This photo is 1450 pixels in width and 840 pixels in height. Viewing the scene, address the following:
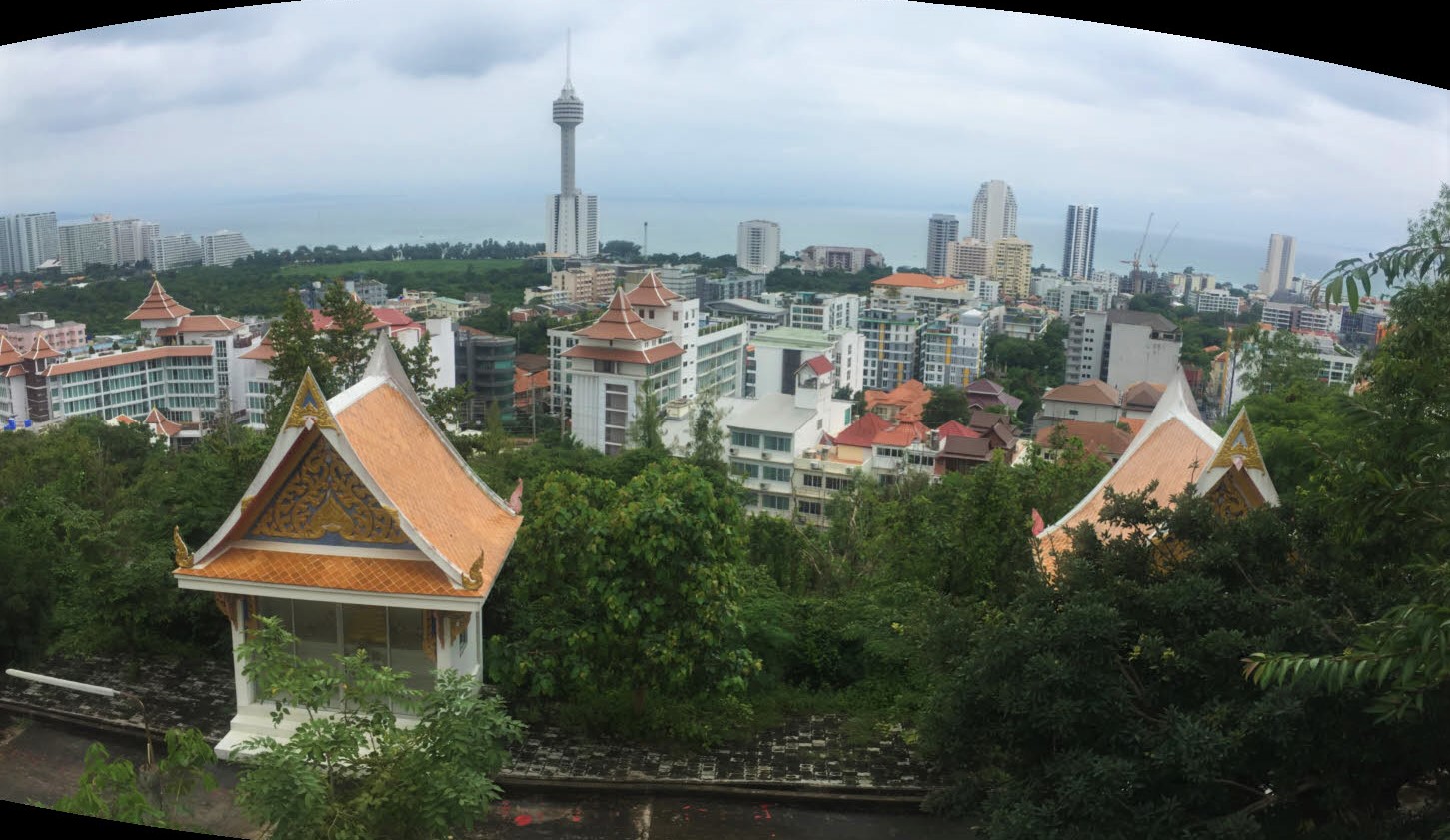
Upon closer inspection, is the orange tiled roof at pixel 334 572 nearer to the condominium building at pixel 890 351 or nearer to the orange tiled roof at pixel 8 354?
the orange tiled roof at pixel 8 354

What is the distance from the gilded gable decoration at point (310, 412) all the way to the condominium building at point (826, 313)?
174 feet

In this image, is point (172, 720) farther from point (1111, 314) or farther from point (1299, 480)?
point (1111, 314)

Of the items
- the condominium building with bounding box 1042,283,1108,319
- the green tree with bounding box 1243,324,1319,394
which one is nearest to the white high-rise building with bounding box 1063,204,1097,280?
the condominium building with bounding box 1042,283,1108,319

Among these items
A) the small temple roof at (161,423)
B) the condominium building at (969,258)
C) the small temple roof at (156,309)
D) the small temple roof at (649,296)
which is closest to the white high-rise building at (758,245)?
the condominium building at (969,258)

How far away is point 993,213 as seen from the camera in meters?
82.6

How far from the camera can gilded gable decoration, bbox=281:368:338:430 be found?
7535 mm

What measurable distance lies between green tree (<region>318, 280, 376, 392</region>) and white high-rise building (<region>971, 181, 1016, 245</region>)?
68.9 m

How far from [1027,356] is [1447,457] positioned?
51.1 meters

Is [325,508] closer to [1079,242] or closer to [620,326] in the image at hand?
[620,326]

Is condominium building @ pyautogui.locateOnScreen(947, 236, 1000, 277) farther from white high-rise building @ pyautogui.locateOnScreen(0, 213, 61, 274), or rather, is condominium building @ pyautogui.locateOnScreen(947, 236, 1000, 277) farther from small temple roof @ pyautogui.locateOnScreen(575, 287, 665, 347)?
white high-rise building @ pyautogui.locateOnScreen(0, 213, 61, 274)

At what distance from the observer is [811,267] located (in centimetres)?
9888

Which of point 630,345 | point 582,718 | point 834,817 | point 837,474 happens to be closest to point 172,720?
point 582,718

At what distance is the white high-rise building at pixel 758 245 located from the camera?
3868 inches

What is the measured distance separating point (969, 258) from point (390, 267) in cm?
4464
